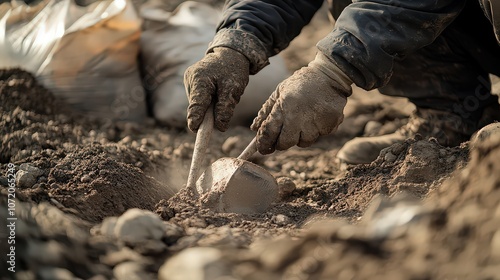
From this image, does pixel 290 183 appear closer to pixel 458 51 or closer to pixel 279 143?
pixel 279 143

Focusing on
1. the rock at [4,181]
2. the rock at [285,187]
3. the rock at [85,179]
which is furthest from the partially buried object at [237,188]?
the rock at [4,181]

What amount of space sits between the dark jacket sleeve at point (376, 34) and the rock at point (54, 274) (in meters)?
1.06

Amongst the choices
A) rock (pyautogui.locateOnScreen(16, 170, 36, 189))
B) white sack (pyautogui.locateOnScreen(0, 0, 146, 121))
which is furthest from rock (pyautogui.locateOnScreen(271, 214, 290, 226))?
white sack (pyautogui.locateOnScreen(0, 0, 146, 121))

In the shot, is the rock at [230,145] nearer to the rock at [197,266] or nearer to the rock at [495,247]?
the rock at [197,266]

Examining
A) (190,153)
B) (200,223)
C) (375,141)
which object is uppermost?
(200,223)

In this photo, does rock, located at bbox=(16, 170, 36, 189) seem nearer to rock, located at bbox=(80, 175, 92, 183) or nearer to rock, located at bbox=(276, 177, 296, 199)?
rock, located at bbox=(80, 175, 92, 183)

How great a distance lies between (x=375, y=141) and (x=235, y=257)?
1.59m

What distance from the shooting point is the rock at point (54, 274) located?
128 cm

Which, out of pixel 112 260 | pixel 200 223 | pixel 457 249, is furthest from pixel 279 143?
pixel 457 249

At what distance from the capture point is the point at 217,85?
2.17 meters

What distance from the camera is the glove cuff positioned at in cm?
198

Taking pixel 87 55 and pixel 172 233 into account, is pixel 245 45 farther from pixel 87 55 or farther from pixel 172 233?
pixel 87 55

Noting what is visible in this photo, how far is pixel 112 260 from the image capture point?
135cm

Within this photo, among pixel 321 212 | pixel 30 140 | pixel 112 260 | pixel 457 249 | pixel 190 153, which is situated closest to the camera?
pixel 457 249
